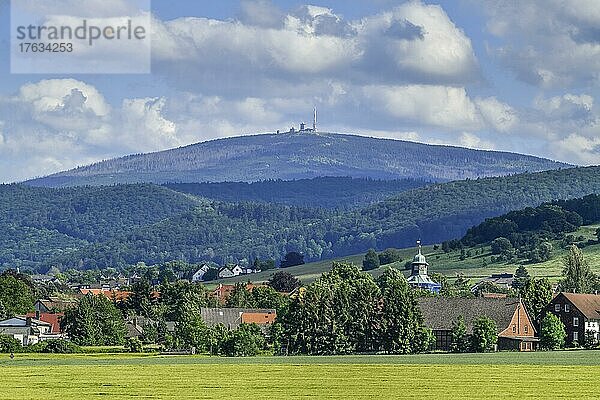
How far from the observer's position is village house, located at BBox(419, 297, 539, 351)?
136 metres

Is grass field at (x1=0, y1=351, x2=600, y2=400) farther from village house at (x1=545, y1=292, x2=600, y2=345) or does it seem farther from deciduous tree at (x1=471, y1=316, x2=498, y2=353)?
village house at (x1=545, y1=292, x2=600, y2=345)

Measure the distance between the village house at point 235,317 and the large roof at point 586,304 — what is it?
35.5 meters

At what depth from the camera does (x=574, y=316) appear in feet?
498

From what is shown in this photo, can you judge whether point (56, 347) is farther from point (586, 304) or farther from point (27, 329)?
point (586, 304)

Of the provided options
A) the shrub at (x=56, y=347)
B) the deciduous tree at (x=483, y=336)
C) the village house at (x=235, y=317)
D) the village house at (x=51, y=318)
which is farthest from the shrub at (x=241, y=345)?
the village house at (x=51, y=318)

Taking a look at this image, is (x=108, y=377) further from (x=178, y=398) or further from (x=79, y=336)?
(x=79, y=336)

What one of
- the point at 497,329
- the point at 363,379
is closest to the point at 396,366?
the point at 363,379

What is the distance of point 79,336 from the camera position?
144m

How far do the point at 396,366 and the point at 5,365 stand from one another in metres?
28.7

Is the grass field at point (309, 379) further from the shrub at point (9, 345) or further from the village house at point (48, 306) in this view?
the village house at point (48, 306)

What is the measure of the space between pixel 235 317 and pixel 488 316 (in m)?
32.9

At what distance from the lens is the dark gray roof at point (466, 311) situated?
140 meters

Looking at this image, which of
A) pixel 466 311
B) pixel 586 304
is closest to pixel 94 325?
pixel 466 311

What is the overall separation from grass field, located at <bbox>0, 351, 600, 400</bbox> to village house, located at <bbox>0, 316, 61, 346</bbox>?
193 feet
